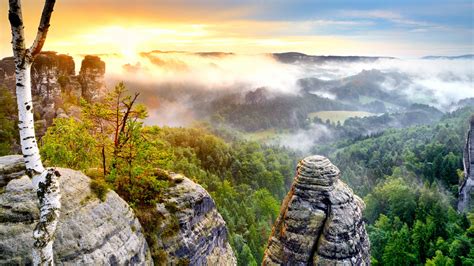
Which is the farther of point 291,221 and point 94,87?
point 94,87

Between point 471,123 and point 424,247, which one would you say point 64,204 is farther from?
point 471,123

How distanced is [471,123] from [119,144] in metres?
101

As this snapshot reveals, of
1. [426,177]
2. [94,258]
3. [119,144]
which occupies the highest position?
[119,144]

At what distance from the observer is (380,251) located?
2889 inches

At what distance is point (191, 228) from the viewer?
23422 mm

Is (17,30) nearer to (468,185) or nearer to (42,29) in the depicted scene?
(42,29)

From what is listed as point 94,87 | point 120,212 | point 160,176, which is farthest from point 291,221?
point 94,87

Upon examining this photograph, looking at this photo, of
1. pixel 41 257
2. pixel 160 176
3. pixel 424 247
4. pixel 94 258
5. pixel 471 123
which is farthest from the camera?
pixel 471 123

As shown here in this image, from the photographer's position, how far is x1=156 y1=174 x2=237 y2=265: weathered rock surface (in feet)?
73.1

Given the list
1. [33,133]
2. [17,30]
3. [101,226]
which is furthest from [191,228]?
[17,30]

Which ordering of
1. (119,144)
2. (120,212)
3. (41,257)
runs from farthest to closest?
(119,144), (120,212), (41,257)

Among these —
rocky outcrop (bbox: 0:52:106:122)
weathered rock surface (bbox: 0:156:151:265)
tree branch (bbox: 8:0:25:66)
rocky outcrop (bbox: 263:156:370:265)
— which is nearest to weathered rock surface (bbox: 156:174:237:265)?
weathered rock surface (bbox: 0:156:151:265)

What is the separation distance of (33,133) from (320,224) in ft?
59.2

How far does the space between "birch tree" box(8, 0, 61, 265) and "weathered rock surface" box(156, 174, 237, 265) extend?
863 cm
